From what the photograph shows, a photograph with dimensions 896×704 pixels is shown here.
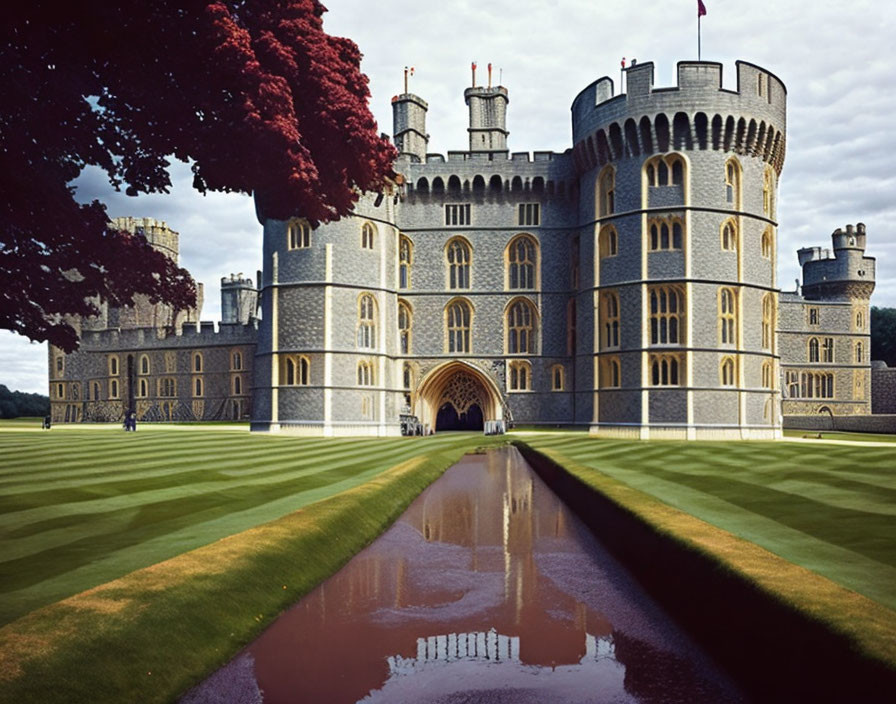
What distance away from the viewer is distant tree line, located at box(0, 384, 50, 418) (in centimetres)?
6112

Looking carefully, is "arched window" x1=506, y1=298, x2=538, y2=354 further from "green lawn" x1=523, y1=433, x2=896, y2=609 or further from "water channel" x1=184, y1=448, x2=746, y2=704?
"water channel" x1=184, y1=448, x2=746, y2=704

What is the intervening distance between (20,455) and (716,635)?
1934 cm

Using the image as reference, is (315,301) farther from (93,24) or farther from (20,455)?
(93,24)

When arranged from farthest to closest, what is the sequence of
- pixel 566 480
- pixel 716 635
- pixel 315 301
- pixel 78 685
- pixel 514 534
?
pixel 315 301 < pixel 566 480 < pixel 514 534 < pixel 716 635 < pixel 78 685

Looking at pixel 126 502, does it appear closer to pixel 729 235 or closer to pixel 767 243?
pixel 729 235

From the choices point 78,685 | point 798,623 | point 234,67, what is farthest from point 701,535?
point 234,67

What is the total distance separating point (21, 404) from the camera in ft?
213

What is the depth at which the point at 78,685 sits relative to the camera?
5500 millimetres

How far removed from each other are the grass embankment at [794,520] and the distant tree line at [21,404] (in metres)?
54.4

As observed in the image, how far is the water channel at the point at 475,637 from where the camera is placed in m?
6.31

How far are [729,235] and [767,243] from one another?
3.10 m

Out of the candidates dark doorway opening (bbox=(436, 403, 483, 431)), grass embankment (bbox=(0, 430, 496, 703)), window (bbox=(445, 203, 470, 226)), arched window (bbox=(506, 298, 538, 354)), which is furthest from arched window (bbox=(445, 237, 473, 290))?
grass embankment (bbox=(0, 430, 496, 703))

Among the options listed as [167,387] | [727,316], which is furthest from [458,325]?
[167,387]

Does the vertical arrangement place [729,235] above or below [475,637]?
above
